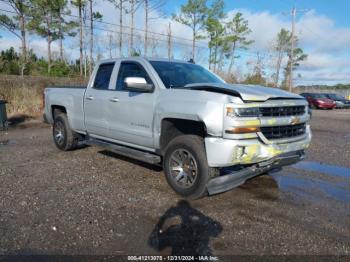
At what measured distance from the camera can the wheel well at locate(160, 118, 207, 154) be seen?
192 inches

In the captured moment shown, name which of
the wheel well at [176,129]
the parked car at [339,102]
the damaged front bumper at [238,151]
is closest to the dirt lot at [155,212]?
the damaged front bumper at [238,151]

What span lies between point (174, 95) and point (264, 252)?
2.46 m

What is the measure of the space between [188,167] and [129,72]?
223 centimetres

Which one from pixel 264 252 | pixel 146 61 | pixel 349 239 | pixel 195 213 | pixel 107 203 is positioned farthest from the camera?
pixel 146 61

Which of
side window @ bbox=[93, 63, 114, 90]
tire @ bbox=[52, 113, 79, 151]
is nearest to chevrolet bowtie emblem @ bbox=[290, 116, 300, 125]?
side window @ bbox=[93, 63, 114, 90]

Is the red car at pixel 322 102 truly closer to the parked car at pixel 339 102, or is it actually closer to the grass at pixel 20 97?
the parked car at pixel 339 102

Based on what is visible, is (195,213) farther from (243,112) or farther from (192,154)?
(243,112)

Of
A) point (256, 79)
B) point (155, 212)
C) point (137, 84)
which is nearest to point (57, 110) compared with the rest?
point (137, 84)

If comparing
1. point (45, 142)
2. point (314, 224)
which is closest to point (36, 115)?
point (45, 142)

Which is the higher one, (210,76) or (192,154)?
(210,76)

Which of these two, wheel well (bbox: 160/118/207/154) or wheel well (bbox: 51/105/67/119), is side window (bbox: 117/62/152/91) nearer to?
wheel well (bbox: 160/118/207/154)

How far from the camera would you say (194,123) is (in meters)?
4.85

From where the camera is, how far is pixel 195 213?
4359 millimetres

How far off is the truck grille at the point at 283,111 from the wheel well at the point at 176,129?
34.5 inches
